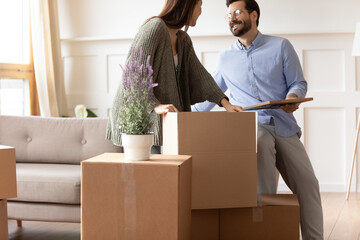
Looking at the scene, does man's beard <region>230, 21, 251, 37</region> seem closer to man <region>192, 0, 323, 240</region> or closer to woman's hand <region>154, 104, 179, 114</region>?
man <region>192, 0, 323, 240</region>

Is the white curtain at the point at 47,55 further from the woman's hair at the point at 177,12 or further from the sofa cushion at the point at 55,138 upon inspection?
the woman's hair at the point at 177,12

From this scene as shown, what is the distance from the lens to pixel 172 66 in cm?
232

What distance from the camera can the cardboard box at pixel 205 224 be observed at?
92.9 inches

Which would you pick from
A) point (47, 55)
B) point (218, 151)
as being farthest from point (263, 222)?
point (47, 55)

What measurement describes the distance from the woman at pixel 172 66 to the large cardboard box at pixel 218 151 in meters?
0.09

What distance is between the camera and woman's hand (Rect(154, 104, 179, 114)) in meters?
2.13

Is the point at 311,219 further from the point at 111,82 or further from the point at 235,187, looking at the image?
the point at 111,82

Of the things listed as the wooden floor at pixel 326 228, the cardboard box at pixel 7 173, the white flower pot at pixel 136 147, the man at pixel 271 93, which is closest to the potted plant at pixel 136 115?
the white flower pot at pixel 136 147

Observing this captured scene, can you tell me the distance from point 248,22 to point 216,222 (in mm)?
1121

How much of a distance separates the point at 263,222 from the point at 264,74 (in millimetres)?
819

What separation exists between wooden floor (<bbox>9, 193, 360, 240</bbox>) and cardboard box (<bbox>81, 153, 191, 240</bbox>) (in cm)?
134

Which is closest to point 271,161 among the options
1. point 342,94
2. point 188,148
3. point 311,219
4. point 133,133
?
point 311,219

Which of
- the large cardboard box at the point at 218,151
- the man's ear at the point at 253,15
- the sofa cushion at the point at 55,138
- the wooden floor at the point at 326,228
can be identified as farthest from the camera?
the sofa cushion at the point at 55,138

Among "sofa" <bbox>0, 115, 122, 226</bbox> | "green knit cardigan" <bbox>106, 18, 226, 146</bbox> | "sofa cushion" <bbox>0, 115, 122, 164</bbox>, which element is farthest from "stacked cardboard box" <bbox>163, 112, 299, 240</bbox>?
"sofa cushion" <bbox>0, 115, 122, 164</bbox>
